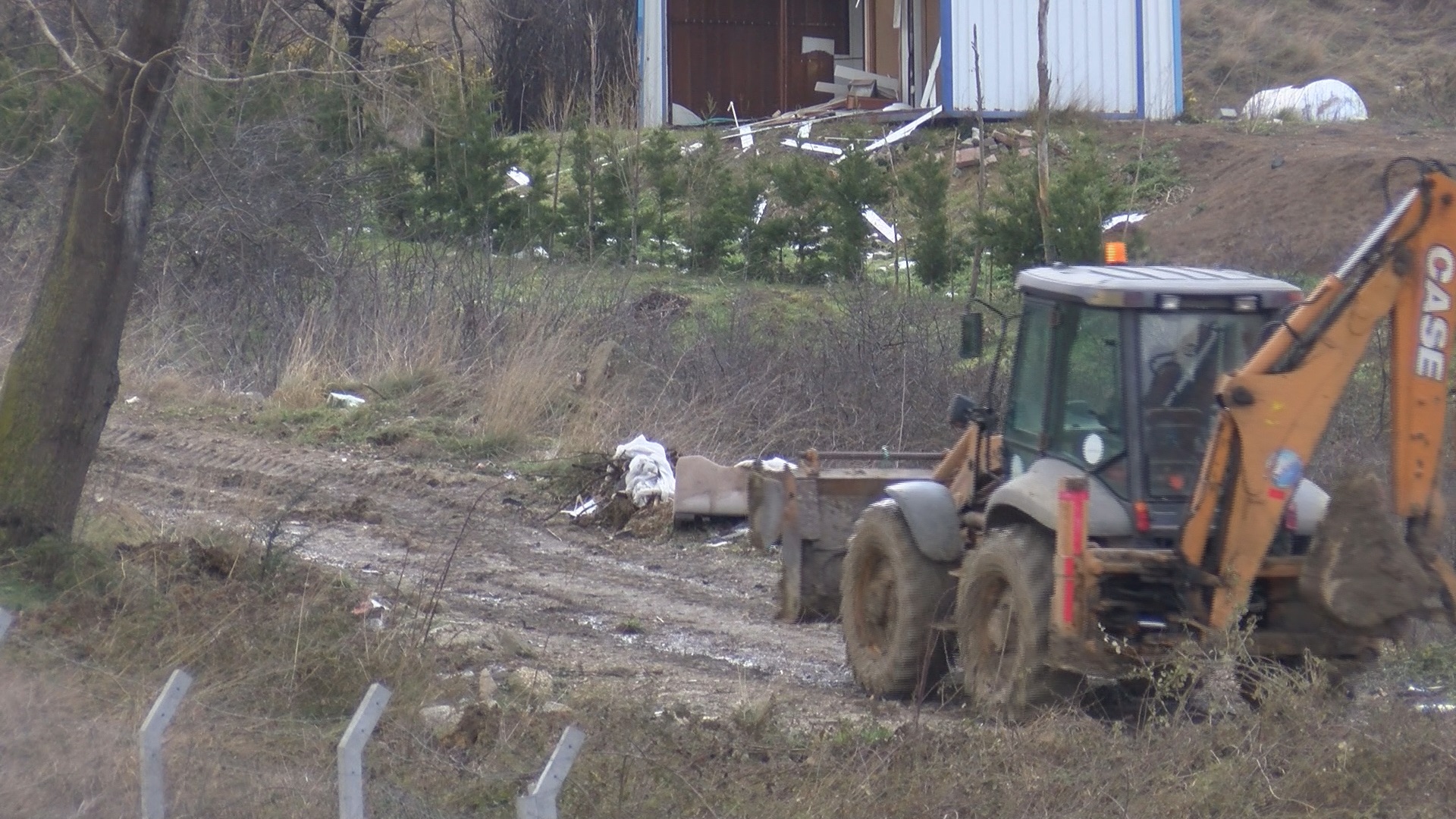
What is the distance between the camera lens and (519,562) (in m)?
11.4

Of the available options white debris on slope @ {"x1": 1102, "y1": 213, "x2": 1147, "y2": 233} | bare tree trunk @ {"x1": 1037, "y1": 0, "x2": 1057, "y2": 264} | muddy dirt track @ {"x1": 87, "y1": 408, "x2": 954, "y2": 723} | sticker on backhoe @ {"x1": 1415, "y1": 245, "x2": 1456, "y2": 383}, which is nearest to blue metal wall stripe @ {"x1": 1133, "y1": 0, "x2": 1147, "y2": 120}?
white debris on slope @ {"x1": 1102, "y1": 213, "x2": 1147, "y2": 233}

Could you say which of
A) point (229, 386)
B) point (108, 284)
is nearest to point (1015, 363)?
point (108, 284)

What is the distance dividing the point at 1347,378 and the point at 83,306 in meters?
6.25

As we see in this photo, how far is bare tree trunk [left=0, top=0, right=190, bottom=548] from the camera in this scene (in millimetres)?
8305

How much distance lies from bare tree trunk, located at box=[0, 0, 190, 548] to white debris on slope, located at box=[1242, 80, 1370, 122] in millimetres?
26763

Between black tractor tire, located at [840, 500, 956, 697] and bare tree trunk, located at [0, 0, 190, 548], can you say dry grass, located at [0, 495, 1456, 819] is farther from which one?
bare tree trunk, located at [0, 0, 190, 548]

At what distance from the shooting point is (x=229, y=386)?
17.6 m

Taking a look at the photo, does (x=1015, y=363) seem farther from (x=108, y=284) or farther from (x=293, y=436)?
(x=293, y=436)

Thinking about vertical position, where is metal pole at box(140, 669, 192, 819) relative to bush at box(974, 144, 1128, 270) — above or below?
below

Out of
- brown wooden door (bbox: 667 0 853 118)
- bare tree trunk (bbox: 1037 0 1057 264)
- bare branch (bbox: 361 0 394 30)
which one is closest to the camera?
bare tree trunk (bbox: 1037 0 1057 264)

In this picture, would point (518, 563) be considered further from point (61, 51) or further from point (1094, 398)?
point (1094, 398)

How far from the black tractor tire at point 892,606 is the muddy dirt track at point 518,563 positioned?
0.60 feet

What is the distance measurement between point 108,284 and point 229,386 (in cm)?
931

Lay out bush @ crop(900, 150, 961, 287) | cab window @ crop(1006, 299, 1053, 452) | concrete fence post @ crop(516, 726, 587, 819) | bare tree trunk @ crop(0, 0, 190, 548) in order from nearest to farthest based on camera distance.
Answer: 1. concrete fence post @ crop(516, 726, 587, 819)
2. cab window @ crop(1006, 299, 1053, 452)
3. bare tree trunk @ crop(0, 0, 190, 548)
4. bush @ crop(900, 150, 961, 287)
